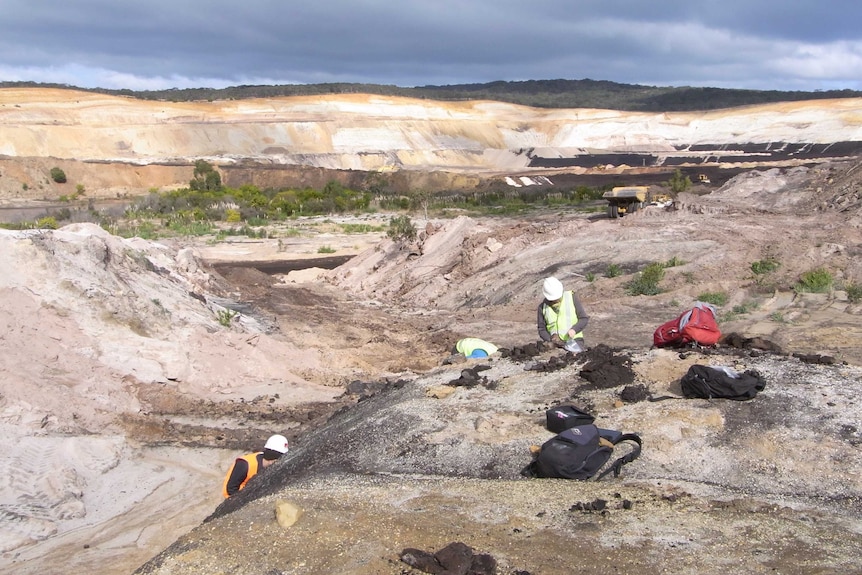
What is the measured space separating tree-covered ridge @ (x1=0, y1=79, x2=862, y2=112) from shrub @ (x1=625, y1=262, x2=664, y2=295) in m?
91.0

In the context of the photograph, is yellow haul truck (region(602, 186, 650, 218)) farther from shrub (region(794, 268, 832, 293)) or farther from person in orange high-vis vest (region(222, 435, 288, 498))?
person in orange high-vis vest (region(222, 435, 288, 498))

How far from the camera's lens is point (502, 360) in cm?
1091

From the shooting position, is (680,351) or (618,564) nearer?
(618,564)

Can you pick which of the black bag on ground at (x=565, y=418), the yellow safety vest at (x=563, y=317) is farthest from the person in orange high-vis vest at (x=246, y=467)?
the yellow safety vest at (x=563, y=317)

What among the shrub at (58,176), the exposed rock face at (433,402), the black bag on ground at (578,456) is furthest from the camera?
the shrub at (58,176)

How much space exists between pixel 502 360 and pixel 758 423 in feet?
12.7

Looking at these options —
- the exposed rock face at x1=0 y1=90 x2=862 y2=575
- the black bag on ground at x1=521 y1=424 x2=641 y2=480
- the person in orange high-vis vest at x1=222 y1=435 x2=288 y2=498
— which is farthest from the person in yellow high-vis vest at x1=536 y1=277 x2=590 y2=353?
the person in orange high-vis vest at x1=222 y1=435 x2=288 y2=498

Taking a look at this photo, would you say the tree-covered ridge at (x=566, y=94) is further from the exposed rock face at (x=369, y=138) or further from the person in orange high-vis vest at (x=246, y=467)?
the person in orange high-vis vest at (x=246, y=467)

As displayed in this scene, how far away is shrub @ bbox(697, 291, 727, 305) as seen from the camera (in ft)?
54.4

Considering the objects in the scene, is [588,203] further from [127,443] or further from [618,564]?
[618,564]

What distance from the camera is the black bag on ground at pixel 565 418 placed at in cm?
785

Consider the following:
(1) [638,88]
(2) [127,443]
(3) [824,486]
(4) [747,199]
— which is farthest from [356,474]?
(1) [638,88]

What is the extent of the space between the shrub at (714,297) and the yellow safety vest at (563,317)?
287 inches

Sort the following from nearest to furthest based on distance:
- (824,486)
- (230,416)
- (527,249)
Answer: (824,486) → (230,416) → (527,249)
